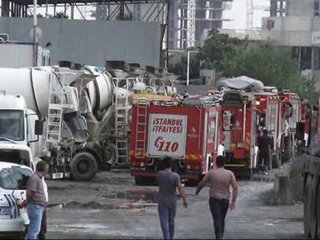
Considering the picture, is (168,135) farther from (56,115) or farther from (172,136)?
(56,115)

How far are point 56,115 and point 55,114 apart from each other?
47mm

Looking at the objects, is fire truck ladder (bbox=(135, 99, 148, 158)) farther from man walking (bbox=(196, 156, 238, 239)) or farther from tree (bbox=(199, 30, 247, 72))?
tree (bbox=(199, 30, 247, 72))

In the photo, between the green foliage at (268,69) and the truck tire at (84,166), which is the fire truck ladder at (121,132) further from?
the green foliage at (268,69)

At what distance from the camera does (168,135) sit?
30.0 meters

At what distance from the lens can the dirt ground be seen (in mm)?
18219

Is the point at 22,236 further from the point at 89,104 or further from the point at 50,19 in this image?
the point at 50,19

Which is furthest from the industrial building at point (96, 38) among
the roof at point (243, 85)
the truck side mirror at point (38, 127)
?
the truck side mirror at point (38, 127)

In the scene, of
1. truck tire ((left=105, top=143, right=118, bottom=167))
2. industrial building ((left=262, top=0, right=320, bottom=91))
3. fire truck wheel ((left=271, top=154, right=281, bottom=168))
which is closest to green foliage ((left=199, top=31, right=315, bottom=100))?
industrial building ((left=262, top=0, right=320, bottom=91))

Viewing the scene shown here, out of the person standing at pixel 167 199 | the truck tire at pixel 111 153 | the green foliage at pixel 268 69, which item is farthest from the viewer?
the green foliage at pixel 268 69

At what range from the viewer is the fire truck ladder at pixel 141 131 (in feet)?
99.7

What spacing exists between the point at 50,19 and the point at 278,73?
24.7 meters

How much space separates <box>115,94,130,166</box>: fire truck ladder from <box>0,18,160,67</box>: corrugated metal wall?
32.8m

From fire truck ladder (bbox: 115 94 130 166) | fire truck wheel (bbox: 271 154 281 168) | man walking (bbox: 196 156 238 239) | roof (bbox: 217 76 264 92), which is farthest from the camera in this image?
fire truck wheel (bbox: 271 154 281 168)

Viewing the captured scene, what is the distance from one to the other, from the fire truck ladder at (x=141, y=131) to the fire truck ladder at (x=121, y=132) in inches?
152
